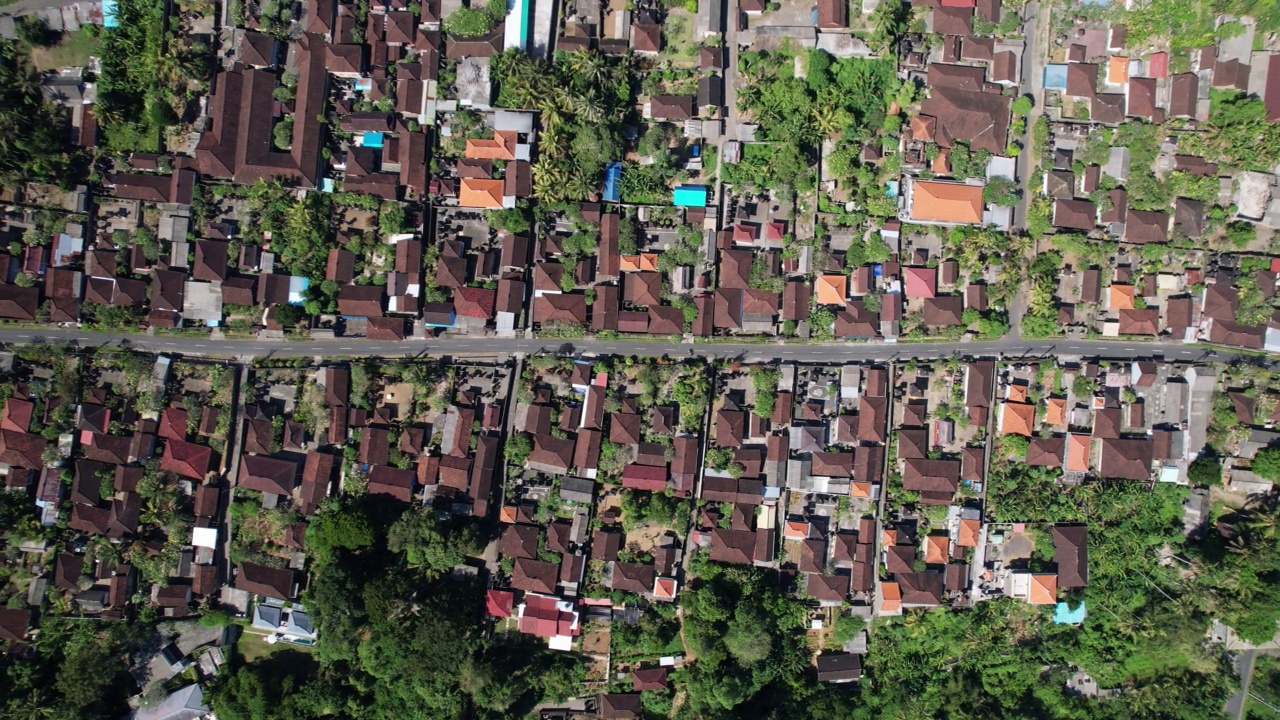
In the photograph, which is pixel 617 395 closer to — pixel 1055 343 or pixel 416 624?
pixel 416 624

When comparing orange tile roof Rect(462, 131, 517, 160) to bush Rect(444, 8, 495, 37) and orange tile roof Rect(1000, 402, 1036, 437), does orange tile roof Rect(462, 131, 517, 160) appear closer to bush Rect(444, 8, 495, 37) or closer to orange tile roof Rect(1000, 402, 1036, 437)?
bush Rect(444, 8, 495, 37)

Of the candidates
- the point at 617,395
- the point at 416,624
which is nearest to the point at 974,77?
the point at 617,395

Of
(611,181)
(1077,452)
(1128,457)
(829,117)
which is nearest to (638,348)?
(611,181)

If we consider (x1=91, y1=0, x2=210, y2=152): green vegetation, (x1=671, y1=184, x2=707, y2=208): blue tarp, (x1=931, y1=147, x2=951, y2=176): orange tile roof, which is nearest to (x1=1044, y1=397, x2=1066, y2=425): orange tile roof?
(x1=931, y1=147, x2=951, y2=176): orange tile roof

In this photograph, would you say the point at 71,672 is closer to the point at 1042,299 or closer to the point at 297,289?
the point at 297,289

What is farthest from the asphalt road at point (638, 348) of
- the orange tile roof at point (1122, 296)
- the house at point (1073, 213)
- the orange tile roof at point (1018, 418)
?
the house at point (1073, 213)

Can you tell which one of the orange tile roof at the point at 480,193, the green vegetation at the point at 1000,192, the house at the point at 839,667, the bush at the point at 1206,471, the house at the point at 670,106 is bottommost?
the house at the point at 839,667

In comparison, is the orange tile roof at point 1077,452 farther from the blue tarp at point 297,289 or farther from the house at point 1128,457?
the blue tarp at point 297,289
